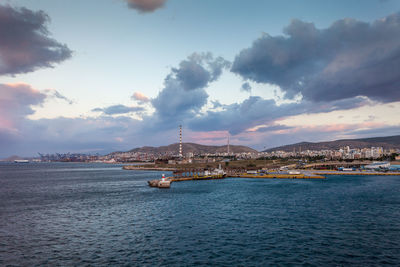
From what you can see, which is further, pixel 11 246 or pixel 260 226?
pixel 260 226

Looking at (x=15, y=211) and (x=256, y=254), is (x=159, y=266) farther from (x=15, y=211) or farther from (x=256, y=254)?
(x=15, y=211)

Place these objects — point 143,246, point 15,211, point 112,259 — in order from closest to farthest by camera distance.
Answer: point 112,259
point 143,246
point 15,211

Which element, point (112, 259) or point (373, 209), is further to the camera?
point (373, 209)

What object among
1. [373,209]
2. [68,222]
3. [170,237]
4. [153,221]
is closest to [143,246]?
[170,237]

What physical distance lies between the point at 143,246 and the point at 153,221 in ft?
36.4

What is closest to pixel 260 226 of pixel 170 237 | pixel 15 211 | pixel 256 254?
pixel 256 254

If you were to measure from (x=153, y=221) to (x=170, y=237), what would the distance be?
8.73 metres

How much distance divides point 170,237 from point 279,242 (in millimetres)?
12311

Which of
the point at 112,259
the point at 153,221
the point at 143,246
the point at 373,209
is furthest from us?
the point at 373,209

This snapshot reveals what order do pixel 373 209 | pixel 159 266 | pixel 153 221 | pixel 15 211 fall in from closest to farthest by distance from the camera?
pixel 159 266 < pixel 153 221 < pixel 373 209 < pixel 15 211

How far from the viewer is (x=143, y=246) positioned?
2688 cm

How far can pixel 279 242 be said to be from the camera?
2764cm

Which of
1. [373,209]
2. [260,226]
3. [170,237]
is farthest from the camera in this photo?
[373,209]

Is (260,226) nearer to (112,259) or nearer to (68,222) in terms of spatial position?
(112,259)
